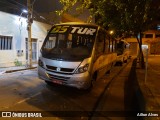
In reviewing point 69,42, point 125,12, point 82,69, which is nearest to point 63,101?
point 82,69

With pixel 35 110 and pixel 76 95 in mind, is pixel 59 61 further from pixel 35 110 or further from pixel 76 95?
pixel 35 110

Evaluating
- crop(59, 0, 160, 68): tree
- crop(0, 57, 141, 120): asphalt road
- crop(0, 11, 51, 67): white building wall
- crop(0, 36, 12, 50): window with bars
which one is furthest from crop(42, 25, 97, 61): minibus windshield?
crop(0, 36, 12, 50): window with bars

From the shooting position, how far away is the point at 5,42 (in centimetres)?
1811

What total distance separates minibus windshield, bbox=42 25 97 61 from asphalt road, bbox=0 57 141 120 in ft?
4.92

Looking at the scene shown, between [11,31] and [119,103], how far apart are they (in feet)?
42.1

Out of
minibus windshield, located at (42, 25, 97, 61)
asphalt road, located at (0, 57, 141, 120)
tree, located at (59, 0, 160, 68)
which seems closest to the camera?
asphalt road, located at (0, 57, 141, 120)

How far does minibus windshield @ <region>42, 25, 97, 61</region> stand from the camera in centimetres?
873

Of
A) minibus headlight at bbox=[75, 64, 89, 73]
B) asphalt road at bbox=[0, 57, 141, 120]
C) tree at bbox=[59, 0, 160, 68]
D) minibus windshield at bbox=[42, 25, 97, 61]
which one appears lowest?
asphalt road at bbox=[0, 57, 141, 120]

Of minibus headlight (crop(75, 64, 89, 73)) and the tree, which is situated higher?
the tree

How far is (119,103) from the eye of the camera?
322 inches

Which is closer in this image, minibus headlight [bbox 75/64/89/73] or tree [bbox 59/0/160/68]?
minibus headlight [bbox 75/64/89/73]

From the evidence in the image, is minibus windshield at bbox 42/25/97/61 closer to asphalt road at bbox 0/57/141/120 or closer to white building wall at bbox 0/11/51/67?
asphalt road at bbox 0/57/141/120

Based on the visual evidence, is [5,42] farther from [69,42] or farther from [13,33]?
[69,42]

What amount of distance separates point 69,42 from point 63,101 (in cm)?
249
